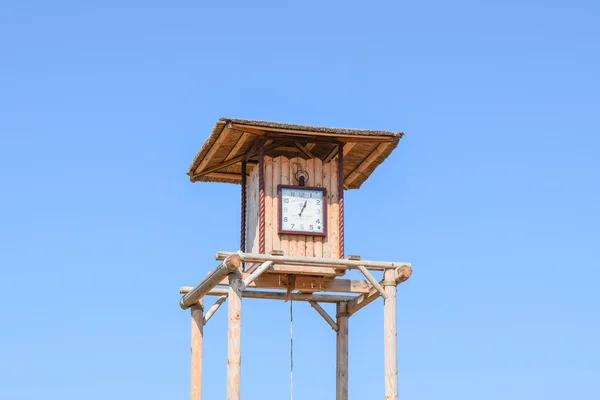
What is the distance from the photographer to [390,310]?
3212 cm

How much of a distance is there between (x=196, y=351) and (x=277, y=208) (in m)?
4.23

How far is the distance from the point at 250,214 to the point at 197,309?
2.80 m

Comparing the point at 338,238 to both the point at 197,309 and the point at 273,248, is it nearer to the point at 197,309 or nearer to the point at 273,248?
the point at 273,248

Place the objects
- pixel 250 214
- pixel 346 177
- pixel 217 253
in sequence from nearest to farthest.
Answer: pixel 217 253
pixel 250 214
pixel 346 177

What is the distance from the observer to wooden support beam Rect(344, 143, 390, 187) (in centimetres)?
3362

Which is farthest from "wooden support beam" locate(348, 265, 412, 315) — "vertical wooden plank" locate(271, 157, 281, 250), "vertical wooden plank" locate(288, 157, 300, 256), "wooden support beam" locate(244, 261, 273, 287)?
"wooden support beam" locate(244, 261, 273, 287)

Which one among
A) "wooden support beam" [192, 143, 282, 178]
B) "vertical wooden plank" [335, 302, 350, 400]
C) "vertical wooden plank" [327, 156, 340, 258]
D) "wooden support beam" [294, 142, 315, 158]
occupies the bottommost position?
"vertical wooden plank" [335, 302, 350, 400]

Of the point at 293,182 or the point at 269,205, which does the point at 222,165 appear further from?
the point at 269,205

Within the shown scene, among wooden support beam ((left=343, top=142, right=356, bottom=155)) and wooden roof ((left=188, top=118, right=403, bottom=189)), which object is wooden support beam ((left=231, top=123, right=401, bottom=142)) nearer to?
wooden roof ((left=188, top=118, right=403, bottom=189))

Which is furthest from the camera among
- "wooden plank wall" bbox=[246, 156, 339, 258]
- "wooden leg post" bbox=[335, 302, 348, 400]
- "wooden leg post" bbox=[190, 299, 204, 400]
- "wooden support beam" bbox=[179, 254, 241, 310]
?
"wooden leg post" bbox=[335, 302, 348, 400]

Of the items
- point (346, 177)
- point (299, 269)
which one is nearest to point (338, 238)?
point (299, 269)

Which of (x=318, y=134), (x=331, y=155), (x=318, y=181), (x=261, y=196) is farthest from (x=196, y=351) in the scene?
(x=318, y=134)

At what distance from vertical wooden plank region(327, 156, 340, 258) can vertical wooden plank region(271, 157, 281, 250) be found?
117cm

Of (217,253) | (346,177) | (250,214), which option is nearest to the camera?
(217,253)
